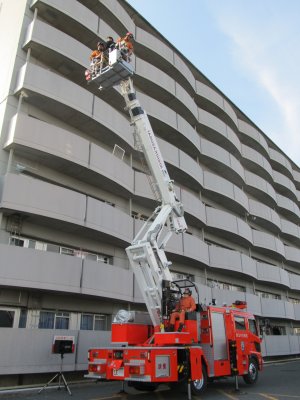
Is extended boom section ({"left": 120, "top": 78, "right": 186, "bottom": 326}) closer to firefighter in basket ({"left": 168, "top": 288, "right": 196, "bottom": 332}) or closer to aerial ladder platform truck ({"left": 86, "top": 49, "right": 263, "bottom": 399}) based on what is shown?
aerial ladder platform truck ({"left": 86, "top": 49, "right": 263, "bottom": 399})

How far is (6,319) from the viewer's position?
47.7ft

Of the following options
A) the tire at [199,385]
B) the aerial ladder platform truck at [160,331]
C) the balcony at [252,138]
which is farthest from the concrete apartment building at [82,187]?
the balcony at [252,138]

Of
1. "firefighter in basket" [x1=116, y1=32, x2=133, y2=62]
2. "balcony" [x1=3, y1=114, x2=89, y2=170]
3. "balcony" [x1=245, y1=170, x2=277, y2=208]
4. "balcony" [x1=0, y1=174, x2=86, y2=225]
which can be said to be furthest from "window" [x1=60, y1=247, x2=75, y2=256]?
"balcony" [x1=245, y1=170, x2=277, y2=208]

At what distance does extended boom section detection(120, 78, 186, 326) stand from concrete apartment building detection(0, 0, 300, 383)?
4.78 meters

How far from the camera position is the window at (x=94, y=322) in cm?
1750

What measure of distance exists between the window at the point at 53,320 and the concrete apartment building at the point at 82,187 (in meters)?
0.05

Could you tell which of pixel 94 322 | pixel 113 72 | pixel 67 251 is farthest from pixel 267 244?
pixel 113 72

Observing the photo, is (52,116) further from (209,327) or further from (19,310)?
(209,327)

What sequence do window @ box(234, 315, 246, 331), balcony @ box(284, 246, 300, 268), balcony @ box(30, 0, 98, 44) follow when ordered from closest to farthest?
1. window @ box(234, 315, 246, 331)
2. balcony @ box(30, 0, 98, 44)
3. balcony @ box(284, 246, 300, 268)

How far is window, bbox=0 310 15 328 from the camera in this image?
14430 mm

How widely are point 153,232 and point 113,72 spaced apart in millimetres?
4994

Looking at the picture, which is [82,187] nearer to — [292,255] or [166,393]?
[166,393]

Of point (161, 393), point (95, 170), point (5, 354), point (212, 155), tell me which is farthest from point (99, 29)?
point (161, 393)

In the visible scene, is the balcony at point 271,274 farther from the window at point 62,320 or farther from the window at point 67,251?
the window at point 62,320
